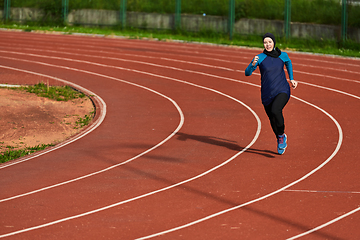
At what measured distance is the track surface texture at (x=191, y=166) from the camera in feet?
18.8

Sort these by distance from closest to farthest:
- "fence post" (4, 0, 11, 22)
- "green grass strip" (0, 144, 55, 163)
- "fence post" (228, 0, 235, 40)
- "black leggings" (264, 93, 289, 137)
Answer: "black leggings" (264, 93, 289, 137) < "green grass strip" (0, 144, 55, 163) < "fence post" (228, 0, 235, 40) < "fence post" (4, 0, 11, 22)

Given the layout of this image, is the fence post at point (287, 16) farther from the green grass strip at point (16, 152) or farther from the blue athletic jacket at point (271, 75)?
the green grass strip at point (16, 152)

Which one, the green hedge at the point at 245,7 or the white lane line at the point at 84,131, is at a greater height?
the green hedge at the point at 245,7

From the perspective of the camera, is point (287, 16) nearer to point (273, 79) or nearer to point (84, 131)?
point (84, 131)

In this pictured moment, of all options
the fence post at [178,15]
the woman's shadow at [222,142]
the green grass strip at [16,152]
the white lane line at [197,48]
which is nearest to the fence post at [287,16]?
the white lane line at [197,48]

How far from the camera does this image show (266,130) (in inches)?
401

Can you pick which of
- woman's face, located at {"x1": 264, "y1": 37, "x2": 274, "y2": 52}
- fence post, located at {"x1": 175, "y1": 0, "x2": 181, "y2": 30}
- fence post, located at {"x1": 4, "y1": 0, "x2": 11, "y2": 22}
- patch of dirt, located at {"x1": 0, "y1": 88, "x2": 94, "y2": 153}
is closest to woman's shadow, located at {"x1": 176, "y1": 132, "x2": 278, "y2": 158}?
woman's face, located at {"x1": 264, "y1": 37, "x2": 274, "y2": 52}

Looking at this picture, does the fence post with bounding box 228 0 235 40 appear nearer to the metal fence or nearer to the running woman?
the metal fence

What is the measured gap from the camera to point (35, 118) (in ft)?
37.3

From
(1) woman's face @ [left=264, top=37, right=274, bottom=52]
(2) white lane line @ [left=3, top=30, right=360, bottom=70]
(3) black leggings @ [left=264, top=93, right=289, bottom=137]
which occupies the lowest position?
(3) black leggings @ [left=264, top=93, right=289, bottom=137]

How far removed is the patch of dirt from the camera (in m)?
10.2

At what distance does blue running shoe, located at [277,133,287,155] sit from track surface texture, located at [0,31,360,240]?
10 cm

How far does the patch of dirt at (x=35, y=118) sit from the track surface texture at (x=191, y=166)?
0.55m

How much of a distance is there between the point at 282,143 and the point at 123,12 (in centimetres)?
2386
